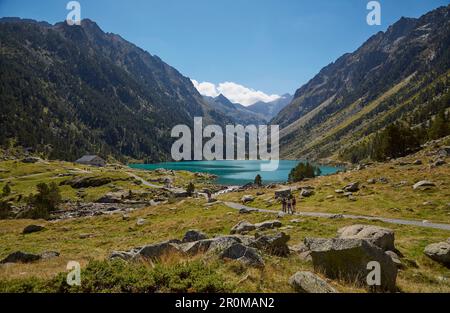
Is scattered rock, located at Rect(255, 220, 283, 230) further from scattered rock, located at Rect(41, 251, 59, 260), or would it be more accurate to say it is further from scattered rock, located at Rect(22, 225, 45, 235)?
scattered rock, located at Rect(22, 225, 45, 235)

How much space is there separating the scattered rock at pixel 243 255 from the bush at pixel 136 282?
2.05 metres

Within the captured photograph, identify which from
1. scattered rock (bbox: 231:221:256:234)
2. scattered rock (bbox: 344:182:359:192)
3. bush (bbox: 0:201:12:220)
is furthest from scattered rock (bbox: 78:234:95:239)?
bush (bbox: 0:201:12:220)

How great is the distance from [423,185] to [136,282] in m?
44.0

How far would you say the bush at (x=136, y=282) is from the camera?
32.1 feet

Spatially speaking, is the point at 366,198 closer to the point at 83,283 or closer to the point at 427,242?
the point at 427,242

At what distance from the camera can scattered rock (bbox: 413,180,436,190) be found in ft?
135

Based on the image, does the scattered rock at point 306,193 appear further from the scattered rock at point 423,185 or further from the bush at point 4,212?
the bush at point 4,212

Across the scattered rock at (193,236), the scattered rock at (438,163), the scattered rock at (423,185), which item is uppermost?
the scattered rock at (438,163)

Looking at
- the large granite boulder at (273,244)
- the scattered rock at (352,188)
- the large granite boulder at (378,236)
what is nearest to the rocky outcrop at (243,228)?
the large granite boulder at (378,236)

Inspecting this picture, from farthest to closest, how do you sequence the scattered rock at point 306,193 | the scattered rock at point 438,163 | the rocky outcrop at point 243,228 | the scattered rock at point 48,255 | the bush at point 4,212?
the bush at point 4,212 → the scattered rock at point 306,193 → the scattered rock at point 438,163 → the rocky outcrop at point 243,228 → the scattered rock at point 48,255

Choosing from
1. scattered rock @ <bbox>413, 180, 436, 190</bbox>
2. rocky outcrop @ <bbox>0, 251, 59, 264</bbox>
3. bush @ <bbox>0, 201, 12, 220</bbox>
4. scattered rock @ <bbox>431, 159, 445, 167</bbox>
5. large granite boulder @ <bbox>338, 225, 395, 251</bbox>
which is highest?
scattered rock @ <bbox>431, 159, 445, 167</bbox>

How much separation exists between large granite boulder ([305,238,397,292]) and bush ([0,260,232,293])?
4.87m

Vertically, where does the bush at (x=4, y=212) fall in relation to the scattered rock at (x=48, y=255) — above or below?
below

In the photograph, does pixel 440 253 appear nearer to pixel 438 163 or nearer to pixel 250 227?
pixel 250 227
